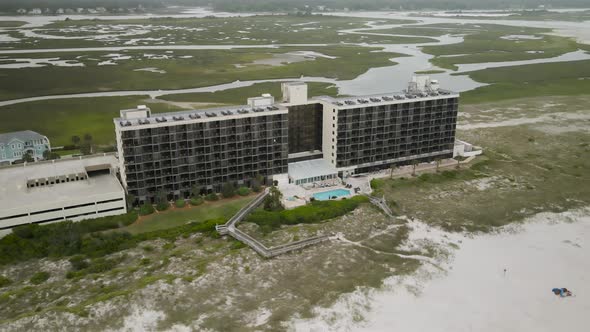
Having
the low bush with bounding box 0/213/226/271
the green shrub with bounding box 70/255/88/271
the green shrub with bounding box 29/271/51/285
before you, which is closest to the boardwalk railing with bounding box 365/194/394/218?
the low bush with bounding box 0/213/226/271

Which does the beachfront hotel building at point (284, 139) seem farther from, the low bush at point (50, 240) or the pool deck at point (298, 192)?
the low bush at point (50, 240)

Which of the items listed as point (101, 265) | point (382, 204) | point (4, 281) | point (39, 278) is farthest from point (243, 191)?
point (4, 281)

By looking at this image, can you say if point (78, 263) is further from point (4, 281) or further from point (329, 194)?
point (329, 194)

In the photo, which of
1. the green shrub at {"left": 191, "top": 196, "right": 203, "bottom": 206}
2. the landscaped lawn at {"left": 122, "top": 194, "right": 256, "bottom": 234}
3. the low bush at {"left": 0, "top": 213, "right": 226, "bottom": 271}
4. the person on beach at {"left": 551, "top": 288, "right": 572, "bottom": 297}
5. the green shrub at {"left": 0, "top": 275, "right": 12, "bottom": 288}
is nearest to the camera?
the person on beach at {"left": 551, "top": 288, "right": 572, "bottom": 297}

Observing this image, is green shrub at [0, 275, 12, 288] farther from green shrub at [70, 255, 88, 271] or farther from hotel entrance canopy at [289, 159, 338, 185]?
hotel entrance canopy at [289, 159, 338, 185]

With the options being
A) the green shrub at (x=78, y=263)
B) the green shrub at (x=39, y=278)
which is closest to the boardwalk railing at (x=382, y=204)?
the green shrub at (x=78, y=263)
